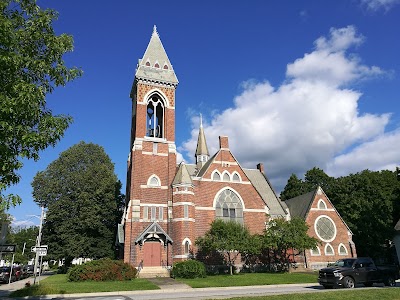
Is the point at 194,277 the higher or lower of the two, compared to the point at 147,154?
lower

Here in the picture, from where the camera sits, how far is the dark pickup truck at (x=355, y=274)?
18859 mm

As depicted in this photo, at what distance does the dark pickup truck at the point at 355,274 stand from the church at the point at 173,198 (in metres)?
15.0

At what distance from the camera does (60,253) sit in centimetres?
4141

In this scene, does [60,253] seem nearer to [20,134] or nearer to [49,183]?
[49,183]

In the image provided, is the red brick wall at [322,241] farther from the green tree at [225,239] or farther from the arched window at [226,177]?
the arched window at [226,177]

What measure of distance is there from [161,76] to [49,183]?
21.8m

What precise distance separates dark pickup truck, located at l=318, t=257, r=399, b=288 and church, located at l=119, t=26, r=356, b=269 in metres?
15.0

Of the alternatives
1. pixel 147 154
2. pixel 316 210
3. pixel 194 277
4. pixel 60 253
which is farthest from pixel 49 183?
pixel 316 210

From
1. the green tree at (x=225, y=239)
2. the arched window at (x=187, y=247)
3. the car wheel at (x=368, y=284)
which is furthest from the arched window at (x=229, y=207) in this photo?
the car wheel at (x=368, y=284)

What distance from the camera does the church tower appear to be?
31.2 metres

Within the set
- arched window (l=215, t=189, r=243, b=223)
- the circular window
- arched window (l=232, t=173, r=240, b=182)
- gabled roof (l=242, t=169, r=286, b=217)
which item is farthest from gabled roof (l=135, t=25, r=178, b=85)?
the circular window

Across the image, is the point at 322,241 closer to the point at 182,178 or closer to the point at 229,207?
the point at 229,207

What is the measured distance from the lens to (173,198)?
33.2m

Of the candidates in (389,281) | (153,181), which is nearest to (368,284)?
(389,281)
